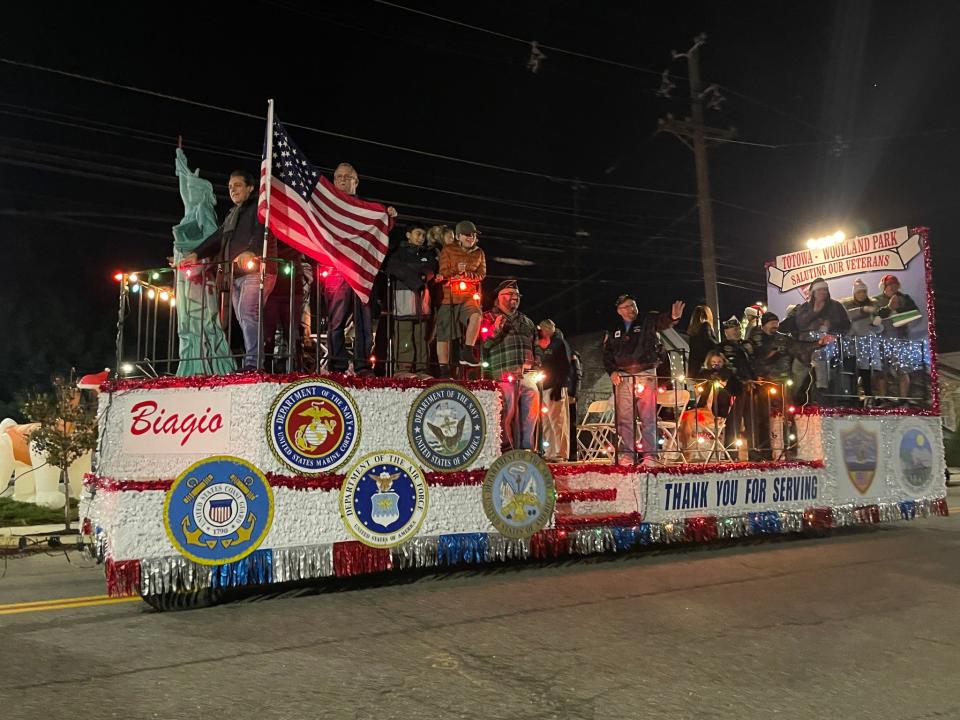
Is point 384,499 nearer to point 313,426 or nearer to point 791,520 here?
point 313,426

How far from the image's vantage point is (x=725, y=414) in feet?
31.2

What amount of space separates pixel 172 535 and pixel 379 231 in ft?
10.3

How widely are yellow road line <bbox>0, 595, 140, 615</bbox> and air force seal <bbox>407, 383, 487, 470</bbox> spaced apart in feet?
8.66

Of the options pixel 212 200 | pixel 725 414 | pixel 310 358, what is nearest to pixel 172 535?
pixel 310 358

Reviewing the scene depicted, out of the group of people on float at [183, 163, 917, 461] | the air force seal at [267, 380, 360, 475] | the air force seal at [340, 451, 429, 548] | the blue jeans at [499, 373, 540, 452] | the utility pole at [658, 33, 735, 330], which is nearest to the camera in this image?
the air force seal at [267, 380, 360, 475]

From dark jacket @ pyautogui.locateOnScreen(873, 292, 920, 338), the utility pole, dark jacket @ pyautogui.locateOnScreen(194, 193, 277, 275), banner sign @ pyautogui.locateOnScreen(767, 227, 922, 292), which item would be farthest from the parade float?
the utility pole

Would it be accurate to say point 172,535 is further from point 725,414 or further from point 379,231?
point 725,414

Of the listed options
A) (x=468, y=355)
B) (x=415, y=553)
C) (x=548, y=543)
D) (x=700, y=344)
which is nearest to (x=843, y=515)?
(x=700, y=344)

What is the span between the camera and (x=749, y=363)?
362 inches

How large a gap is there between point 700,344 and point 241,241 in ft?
18.3

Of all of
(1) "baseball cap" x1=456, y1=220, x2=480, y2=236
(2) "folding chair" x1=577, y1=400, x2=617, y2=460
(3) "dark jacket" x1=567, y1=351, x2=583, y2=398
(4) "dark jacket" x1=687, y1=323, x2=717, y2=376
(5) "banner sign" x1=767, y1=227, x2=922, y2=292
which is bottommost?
(2) "folding chair" x1=577, y1=400, x2=617, y2=460

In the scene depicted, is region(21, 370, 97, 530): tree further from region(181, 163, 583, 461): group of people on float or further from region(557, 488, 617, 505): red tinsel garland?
region(557, 488, 617, 505): red tinsel garland

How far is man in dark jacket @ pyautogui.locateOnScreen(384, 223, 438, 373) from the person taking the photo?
7.25 metres

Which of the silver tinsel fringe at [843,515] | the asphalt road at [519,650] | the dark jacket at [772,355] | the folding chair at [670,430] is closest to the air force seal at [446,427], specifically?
the asphalt road at [519,650]
